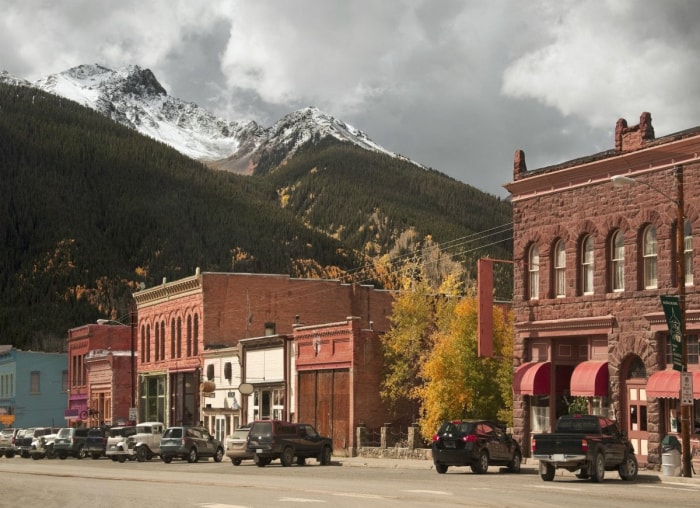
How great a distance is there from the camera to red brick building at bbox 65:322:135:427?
91.9m

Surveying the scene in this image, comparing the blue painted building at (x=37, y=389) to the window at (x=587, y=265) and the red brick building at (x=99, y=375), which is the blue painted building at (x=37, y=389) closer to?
the red brick building at (x=99, y=375)

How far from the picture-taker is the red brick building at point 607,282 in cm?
4225

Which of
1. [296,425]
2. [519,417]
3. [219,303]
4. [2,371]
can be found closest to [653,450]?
[519,417]

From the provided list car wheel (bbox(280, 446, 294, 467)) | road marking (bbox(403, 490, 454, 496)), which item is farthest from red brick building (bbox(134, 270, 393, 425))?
road marking (bbox(403, 490, 454, 496))

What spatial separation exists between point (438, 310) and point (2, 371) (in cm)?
5689

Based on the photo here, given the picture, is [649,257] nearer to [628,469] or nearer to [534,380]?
[534,380]

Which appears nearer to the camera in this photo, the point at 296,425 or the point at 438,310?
the point at 296,425

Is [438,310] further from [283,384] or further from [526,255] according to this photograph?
[526,255]

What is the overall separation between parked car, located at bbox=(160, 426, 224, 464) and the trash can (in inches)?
968

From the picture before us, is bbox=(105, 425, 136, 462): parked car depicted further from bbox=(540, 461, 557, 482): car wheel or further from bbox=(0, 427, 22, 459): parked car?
bbox=(540, 461, 557, 482): car wheel

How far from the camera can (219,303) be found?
76.7 m

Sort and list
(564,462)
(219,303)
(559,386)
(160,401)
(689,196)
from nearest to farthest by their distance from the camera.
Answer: (564,462), (689,196), (559,386), (219,303), (160,401)

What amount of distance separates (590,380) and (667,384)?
4018 millimetres

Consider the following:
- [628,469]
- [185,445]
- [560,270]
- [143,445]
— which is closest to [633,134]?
[560,270]
